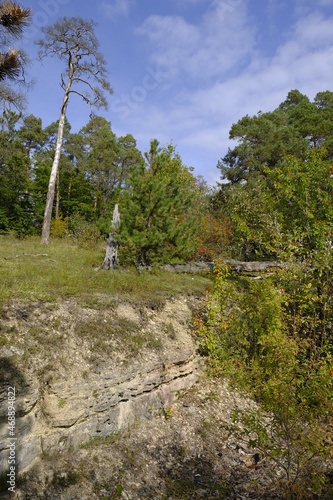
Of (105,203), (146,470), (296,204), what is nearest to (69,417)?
(146,470)

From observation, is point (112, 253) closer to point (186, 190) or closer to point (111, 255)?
point (111, 255)

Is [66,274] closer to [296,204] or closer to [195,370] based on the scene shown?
[195,370]

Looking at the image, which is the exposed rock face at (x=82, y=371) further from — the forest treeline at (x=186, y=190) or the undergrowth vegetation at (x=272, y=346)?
the forest treeline at (x=186, y=190)

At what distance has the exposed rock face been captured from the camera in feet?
12.6

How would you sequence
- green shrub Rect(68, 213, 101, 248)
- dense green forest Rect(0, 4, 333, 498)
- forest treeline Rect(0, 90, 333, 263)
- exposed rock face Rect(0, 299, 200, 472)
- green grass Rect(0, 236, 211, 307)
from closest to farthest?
exposed rock face Rect(0, 299, 200, 472) < dense green forest Rect(0, 4, 333, 498) < green grass Rect(0, 236, 211, 307) < forest treeline Rect(0, 90, 333, 263) < green shrub Rect(68, 213, 101, 248)

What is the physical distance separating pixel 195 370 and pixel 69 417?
124 inches

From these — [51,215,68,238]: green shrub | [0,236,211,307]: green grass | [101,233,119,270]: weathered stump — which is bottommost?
[0,236,211,307]: green grass

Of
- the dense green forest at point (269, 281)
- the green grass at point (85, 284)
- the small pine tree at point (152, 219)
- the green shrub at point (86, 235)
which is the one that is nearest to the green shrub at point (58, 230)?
the dense green forest at point (269, 281)

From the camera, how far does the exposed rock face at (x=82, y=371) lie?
3848 millimetres

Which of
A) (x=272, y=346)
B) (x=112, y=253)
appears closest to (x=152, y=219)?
(x=112, y=253)

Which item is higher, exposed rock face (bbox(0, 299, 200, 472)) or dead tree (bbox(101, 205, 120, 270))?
dead tree (bbox(101, 205, 120, 270))

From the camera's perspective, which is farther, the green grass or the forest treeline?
the forest treeline

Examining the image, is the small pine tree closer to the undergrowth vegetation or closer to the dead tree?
the dead tree

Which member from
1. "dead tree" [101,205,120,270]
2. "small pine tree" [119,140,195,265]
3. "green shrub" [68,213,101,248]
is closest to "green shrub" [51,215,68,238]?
"green shrub" [68,213,101,248]
